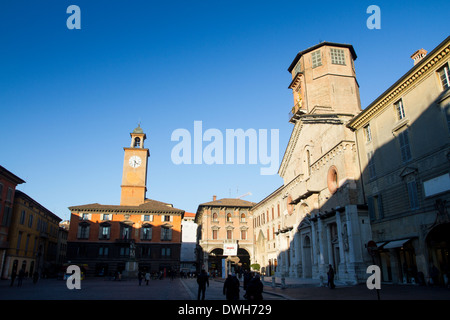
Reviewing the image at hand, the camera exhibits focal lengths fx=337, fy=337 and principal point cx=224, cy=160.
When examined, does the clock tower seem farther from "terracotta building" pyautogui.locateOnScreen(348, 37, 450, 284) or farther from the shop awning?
the shop awning

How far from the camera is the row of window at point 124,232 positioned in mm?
56844

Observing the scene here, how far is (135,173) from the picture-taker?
67.7 m

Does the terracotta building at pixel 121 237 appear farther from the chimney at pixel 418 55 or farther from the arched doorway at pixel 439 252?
the arched doorway at pixel 439 252

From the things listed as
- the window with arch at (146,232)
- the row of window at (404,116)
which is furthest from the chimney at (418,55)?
the window with arch at (146,232)

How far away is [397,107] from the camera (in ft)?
73.6

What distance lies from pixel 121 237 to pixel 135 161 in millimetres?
17219

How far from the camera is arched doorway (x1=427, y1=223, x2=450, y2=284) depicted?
1839cm

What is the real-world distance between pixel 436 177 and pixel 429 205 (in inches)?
66.9

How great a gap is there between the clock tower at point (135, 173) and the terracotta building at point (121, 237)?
677 cm

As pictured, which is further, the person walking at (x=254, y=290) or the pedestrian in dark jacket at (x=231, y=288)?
the pedestrian in dark jacket at (x=231, y=288)

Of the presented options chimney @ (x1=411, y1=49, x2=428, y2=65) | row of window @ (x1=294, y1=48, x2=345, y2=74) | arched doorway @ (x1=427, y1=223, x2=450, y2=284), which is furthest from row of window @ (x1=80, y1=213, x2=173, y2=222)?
arched doorway @ (x1=427, y1=223, x2=450, y2=284)

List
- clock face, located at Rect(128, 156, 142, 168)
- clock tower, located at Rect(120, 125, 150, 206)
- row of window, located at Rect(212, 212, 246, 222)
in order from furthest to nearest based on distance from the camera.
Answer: clock face, located at Rect(128, 156, 142, 168)
clock tower, located at Rect(120, 125, 150, 206)
row of window, located at Rect(212, 212, 246, 222)

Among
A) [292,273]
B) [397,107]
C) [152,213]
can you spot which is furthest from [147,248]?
[397,107]
